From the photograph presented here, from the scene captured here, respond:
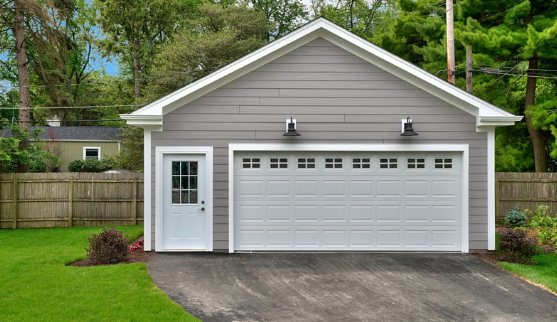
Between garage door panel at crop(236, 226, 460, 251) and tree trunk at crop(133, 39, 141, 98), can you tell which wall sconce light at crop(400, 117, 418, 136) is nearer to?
garage door panel at crop(236, 226, 460, 251)

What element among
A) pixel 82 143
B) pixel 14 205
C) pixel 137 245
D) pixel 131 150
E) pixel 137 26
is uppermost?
pixel 137 26

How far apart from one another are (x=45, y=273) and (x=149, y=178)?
2.59 m

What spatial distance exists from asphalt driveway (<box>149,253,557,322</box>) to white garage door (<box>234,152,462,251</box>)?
402 millimetres

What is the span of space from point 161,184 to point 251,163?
1892mm

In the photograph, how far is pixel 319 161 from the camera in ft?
30.4

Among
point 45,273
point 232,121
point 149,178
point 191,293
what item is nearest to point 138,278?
point 191,293

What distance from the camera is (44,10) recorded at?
1584cm

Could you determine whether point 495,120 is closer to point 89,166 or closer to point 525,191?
point 525,191

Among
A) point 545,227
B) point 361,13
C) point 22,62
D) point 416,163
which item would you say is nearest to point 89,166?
point 22,62

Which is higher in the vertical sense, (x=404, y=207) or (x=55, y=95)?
(x=55, y=95)

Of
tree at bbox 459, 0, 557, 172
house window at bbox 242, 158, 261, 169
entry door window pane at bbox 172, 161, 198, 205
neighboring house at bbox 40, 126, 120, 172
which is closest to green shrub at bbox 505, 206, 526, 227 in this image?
tree at bbox 459, 0, 557, 172

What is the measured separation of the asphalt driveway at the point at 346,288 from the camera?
5.61 meters

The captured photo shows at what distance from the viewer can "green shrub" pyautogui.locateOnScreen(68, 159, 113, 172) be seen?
24156mm

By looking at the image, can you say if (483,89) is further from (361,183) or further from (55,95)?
(55,95)
